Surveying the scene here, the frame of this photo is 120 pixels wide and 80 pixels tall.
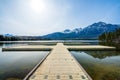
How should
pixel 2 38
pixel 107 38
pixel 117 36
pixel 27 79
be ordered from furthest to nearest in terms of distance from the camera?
pixel 2 38
pixel 107 38
pixel 117 36
pixel 27 79

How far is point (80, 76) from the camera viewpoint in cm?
1041

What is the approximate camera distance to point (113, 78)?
1185 cm

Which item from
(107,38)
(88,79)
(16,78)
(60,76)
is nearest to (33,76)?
(60,76)

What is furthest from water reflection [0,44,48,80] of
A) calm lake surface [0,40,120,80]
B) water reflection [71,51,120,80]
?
water reflection [71,51,120,80]

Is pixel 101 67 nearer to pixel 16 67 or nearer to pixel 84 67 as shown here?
pixel 84 67

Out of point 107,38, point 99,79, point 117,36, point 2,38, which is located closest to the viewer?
point 99,79

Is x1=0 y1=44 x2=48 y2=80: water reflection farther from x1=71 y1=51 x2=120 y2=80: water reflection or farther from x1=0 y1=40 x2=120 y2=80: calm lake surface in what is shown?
x1=71 y1=51 x2=120 y2=80: water reflection

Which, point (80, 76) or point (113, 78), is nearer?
point (80, 76)

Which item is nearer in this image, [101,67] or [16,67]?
[101,67]

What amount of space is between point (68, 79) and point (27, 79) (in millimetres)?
2542

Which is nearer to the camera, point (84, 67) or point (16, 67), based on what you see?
point (84, 67)

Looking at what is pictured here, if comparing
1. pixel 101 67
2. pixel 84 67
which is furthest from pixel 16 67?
pixel 101 67

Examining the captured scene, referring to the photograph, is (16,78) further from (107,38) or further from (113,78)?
(107,38)

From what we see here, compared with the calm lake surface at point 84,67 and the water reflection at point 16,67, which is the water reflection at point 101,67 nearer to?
the calm lake surface at point 84,67
